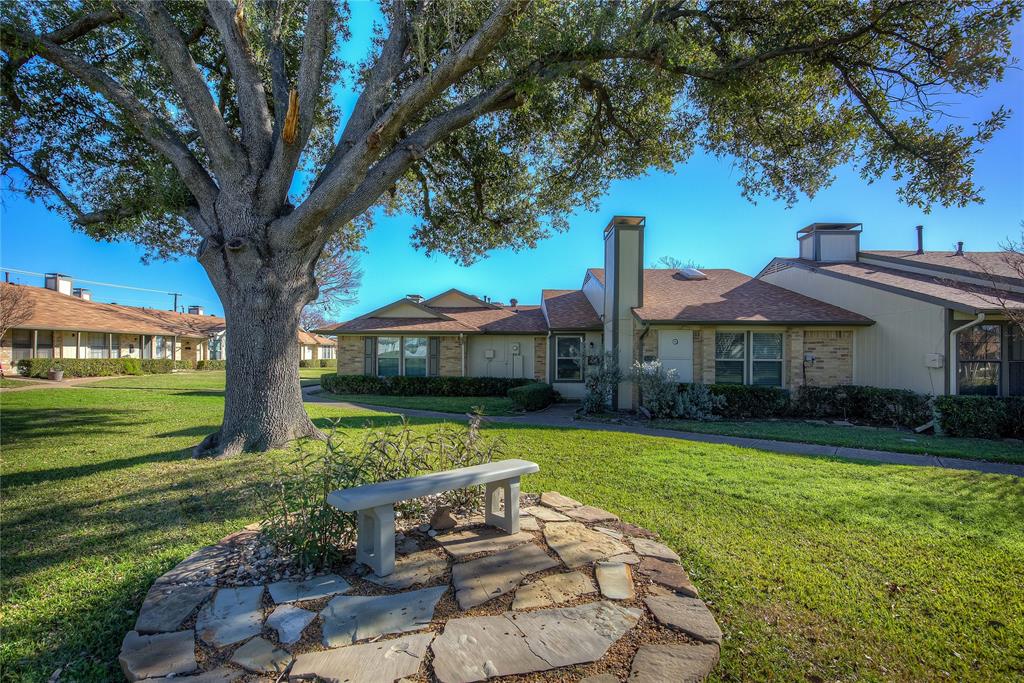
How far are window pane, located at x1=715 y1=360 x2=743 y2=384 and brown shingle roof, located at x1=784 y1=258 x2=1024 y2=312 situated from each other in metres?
3.97

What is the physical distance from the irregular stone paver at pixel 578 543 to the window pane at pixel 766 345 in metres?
11.0

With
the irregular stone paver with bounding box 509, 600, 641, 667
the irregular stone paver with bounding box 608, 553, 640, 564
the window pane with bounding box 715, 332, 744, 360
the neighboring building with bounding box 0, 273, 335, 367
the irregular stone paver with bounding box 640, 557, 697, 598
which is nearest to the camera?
the irregular stone paver with bounding box 509, 600, 641, 667

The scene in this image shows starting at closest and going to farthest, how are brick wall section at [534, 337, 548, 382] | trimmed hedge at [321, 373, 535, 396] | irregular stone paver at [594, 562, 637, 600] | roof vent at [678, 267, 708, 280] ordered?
1. irregular stone paver at [594, 562, 637, 600]
2. roof vent at [678, 267, 708, 280]
3. trimmed hedge at [321, 373, 535, 396]
4. brick wall section at [534, 337, 548, 382]

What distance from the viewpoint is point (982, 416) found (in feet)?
30.6

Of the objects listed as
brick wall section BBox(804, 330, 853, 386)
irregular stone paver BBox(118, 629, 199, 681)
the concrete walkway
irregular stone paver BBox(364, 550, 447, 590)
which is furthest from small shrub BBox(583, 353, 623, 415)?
irregular stone paver BBox(118, 629, 199, 681)

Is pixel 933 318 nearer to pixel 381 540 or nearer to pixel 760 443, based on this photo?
pixel 760 443

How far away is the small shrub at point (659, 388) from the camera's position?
38.0 feet

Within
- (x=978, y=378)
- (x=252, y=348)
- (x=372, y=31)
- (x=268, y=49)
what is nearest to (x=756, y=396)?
(x=978, y=378)

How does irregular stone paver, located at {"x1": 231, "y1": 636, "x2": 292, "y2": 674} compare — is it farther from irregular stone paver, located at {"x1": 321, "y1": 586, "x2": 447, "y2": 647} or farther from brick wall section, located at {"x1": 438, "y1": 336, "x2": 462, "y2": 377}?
brick wall section, located at {"x1": 438, "y1": 336, "x2": 462, "y2": 377}

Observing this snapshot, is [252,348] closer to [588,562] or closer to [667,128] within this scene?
[588,562]

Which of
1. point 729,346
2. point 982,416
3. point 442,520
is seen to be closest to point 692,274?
point 729,346

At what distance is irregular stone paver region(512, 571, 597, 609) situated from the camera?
9.21 feet

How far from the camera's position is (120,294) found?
1693 inches

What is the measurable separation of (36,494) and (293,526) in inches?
173
